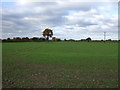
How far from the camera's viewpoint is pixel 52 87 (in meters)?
7.28

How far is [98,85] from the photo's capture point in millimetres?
7641

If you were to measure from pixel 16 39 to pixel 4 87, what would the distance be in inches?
3671

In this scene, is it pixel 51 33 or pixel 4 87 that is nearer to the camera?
pixel 4 87

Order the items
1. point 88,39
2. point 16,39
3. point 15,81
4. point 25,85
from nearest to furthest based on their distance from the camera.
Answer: point 25,85 < point 15,81 < point 16,39 < point 88,39

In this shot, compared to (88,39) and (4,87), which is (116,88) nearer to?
(4,87)

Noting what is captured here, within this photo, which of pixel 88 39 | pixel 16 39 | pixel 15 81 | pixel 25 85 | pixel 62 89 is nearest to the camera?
pixel 62 89

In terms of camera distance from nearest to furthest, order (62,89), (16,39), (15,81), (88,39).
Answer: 1. (62,89)
2. (15,81)
3. (16,39)
4. (88,39)

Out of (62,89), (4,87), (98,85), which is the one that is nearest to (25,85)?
(4,87)

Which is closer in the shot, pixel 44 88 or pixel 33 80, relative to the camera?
pixel 44 88

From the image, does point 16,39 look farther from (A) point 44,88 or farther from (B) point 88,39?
(A) point 44,88

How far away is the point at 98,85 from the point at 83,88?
34.9 inches

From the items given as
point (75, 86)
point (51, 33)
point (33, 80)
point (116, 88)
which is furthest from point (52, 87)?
point (51, 33)

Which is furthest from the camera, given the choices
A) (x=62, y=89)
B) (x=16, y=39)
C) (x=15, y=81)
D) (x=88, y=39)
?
(x=88, y=39)

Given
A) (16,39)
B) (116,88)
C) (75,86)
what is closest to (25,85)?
(75,86)
